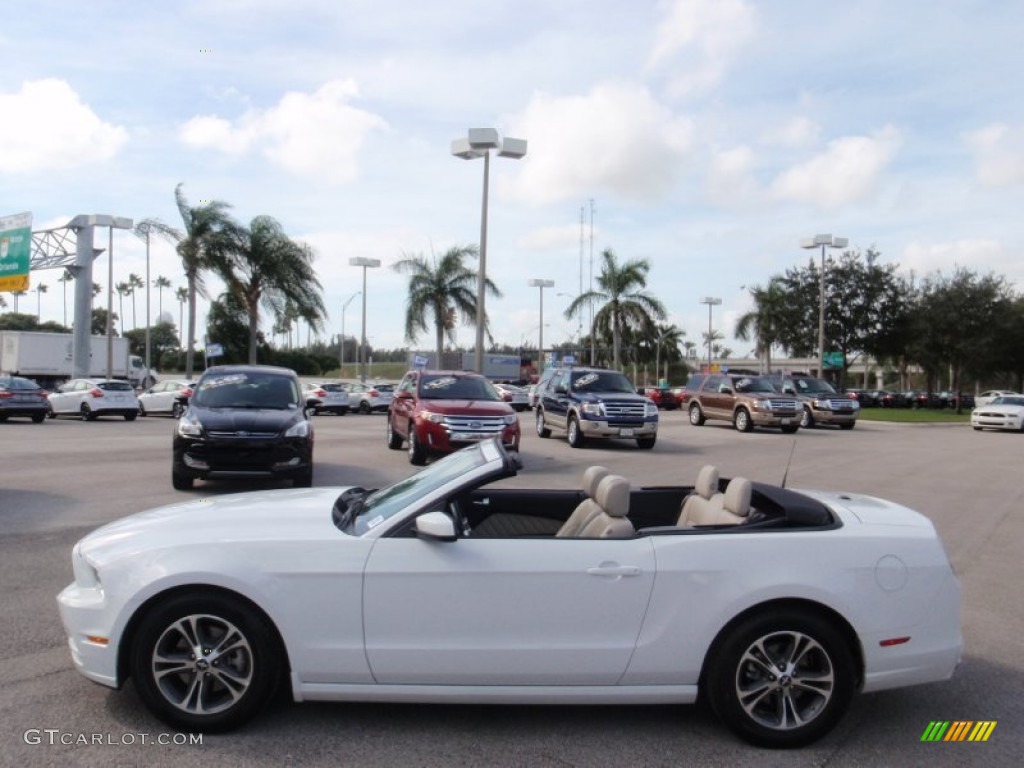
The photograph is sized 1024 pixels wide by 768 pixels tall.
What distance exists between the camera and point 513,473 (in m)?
4.29

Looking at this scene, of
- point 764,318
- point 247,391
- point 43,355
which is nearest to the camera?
point 247,391

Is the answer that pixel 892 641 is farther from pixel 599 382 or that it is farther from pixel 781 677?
pixel 599 382

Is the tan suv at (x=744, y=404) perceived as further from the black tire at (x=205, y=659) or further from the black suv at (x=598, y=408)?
the black tire at (x=205, y=659)

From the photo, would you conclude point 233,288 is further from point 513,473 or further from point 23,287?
point 513,473

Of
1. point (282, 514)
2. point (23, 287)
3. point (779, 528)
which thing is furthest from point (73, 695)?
point (23, 287)

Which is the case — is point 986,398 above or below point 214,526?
below

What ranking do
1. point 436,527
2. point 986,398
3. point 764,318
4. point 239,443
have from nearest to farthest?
point 436,527
point 239,443
point 986,398
point 764,318

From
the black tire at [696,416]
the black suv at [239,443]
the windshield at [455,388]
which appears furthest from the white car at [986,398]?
the black suv at [239,443]

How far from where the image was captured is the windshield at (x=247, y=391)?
12570mm

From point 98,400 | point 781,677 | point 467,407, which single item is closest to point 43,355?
point 98,400

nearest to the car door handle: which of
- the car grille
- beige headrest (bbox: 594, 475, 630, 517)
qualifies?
beige headrest (bbox: 594, 475, 630, 517)

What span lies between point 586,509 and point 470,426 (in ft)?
34.9

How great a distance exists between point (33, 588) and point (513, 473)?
4.35 m

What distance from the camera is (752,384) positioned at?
28438 mm
